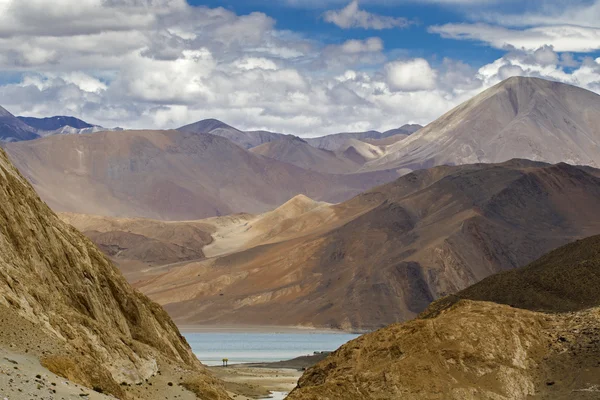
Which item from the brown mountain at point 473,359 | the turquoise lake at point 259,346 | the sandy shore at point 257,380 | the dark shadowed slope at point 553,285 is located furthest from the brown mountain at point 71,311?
the turquoise lake at point 259,346

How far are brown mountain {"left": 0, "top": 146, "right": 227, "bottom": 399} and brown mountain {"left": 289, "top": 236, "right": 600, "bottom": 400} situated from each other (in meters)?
8.08

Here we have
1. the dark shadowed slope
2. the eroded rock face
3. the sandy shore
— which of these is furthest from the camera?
the sandy shore

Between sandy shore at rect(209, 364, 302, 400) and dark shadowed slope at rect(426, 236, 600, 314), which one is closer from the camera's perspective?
dark shadowed slope at rect(426, 236, 600, 314)

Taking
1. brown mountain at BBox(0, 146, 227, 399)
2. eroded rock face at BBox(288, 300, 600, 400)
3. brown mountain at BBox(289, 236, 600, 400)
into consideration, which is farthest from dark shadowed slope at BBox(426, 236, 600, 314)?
brown mountain at BBox(0, 146, 227, 399)

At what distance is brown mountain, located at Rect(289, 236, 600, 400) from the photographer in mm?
51656

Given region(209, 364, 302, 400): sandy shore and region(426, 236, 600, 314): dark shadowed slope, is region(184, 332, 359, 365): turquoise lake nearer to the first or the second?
region(209, 364, 302, 400): sandy shore

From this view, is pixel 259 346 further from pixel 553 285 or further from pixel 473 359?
pixel 473 359

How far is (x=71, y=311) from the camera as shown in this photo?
2126 inches

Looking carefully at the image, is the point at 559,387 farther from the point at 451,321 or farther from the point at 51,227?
the point at 51,227

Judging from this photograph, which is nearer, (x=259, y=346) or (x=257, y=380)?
(x=257, y=380)

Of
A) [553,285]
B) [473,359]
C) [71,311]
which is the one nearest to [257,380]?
[553,285]

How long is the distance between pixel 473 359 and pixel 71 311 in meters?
18.6

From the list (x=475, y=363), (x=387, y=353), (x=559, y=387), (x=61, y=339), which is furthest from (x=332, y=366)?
(x=61, y=339)

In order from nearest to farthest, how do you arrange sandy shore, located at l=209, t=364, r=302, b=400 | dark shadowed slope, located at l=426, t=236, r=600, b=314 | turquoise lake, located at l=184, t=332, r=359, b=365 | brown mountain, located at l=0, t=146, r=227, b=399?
brown mountain, located at l=0, t=146, r=227, b=399
dark shadowed slope, located at l=426, t=236, r=600, b=314
sandy shore, located at l=209, t=364, r=302, b=400
turquoise lake, located at l=184, t=332, r=359, b=365
